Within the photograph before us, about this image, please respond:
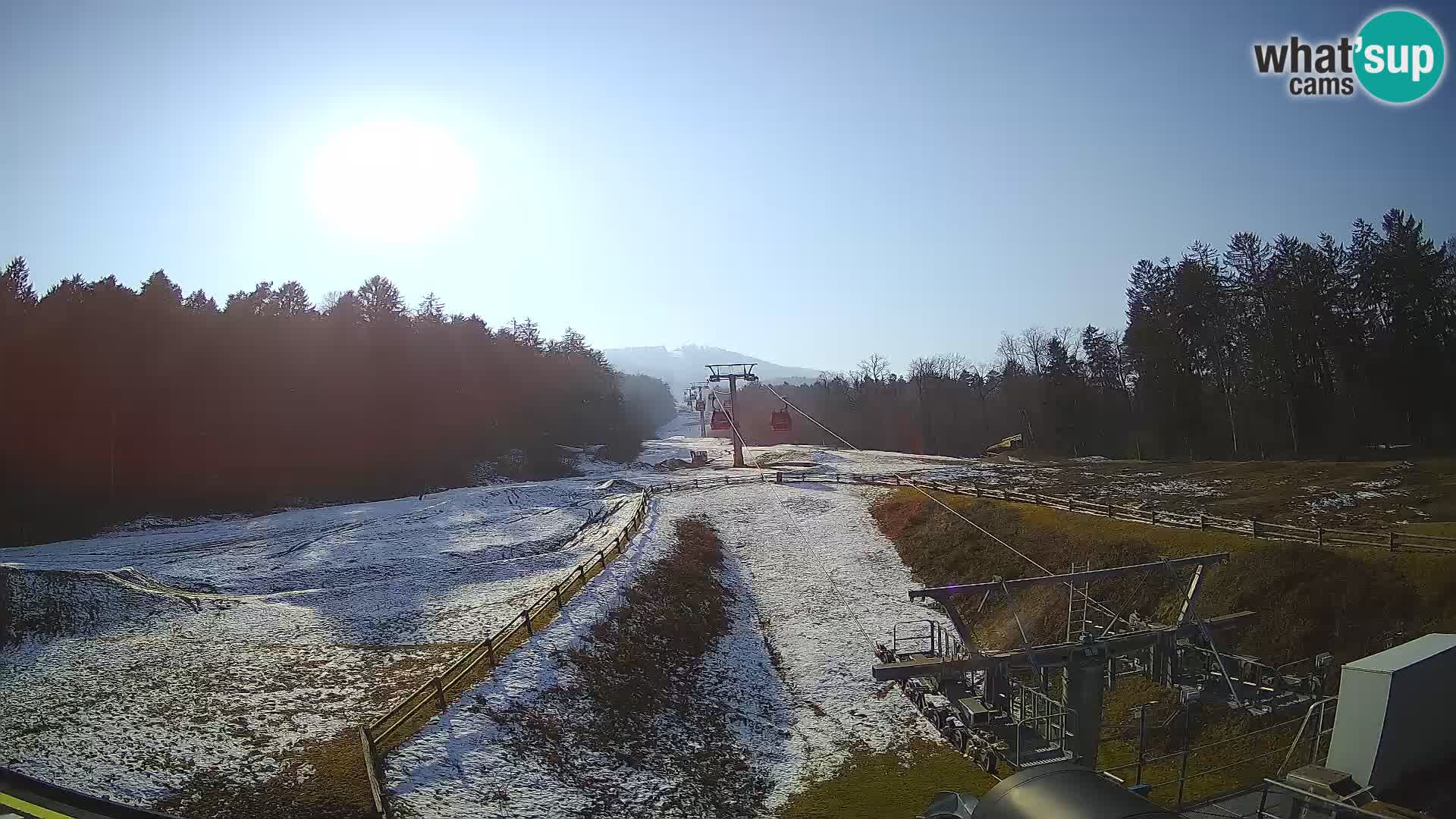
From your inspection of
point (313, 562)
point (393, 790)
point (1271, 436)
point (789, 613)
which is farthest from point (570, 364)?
point (393, 790)

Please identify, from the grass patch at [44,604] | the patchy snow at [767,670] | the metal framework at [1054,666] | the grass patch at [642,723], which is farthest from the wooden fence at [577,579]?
the grass patch at [44,604]

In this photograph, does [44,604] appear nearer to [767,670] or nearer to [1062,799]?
[767,670]

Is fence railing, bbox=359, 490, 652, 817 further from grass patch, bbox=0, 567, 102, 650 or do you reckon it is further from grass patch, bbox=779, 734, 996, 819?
grass patch, bbox=0, 567, 102, 650

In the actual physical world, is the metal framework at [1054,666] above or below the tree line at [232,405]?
below

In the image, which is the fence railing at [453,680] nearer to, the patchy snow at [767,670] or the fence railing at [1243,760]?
the patchy snow at [767,670]

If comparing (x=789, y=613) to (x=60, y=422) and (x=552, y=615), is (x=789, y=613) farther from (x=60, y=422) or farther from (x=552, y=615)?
(x=60, y=422)

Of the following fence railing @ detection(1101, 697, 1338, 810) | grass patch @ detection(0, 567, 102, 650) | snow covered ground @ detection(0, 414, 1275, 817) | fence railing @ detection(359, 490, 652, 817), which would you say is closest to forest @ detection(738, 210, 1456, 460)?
snow covered ground @ detection(0, 414, 1275, 817)
